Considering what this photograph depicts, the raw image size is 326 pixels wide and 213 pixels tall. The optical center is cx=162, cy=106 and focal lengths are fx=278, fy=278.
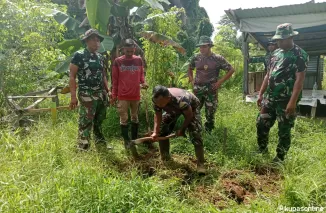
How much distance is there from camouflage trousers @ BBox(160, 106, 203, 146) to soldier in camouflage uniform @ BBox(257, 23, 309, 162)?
959 mm

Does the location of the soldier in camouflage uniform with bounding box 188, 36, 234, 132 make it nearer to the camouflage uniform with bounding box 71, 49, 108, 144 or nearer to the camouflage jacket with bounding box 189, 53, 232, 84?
the camouflage jacket with bounding box 189, 53, 232, 84

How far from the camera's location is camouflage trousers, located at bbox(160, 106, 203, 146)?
347 cm

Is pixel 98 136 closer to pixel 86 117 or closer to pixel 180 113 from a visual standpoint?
pixel 86 117

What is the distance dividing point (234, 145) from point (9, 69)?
5.07 m

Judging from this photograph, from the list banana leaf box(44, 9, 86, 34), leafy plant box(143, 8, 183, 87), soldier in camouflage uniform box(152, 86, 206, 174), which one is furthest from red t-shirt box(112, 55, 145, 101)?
banana leaf box(44, 9, 86, 34)

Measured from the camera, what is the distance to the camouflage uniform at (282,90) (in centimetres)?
337

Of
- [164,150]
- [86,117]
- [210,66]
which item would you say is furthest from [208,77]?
[86,117]

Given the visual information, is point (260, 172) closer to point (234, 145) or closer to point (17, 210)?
point (234, 145)

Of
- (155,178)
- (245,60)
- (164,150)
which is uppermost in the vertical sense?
(245,60)

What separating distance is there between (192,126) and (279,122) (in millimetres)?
1149

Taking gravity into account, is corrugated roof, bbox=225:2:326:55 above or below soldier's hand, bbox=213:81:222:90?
above

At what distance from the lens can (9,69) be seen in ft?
20.1

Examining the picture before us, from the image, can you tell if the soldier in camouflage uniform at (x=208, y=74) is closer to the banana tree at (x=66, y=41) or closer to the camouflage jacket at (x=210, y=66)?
the camouflage jacket at (x=210, y=66)

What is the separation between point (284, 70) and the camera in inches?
136
